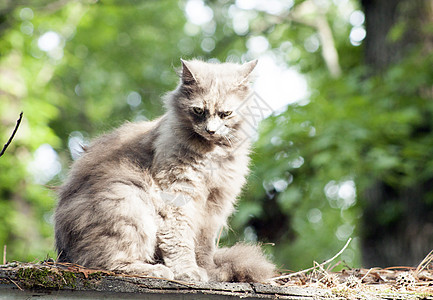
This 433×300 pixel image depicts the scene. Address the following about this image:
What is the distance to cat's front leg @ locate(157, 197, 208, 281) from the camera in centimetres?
257

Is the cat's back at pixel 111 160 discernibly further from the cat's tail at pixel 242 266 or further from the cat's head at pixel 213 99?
the cat's tail at pixel 242 266

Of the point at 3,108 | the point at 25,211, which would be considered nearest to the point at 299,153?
the point at 3,108

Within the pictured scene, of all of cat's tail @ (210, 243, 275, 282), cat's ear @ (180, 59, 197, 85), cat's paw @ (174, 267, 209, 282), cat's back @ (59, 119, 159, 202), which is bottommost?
cat's paw @ (174, 267, 209, 282)

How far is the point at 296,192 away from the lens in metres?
5.29

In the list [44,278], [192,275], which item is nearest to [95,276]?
[44,278]

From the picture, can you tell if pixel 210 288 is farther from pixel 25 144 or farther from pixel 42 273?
pixel 25 144

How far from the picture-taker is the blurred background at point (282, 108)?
5.15 metres

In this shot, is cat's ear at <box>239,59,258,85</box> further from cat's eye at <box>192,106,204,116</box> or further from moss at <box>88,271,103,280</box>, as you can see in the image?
moss at <box>88,271,103,280</box>

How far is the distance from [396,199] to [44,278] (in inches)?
190

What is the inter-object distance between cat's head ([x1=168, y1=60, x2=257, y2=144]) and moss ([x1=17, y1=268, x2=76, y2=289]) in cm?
119

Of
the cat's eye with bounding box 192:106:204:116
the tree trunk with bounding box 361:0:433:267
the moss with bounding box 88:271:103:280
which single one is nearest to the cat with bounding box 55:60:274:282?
the cat's eye with bounding box 192:106:204:116

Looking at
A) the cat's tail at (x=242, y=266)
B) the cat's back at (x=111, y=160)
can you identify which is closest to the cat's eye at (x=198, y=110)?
the cat's back at (x=111, y=160)

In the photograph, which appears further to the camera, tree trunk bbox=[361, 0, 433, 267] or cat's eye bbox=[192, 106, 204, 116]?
tree trunk bbox=[361, 0, 433, 267]

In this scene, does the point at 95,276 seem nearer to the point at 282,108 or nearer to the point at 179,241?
the point at 179,241
